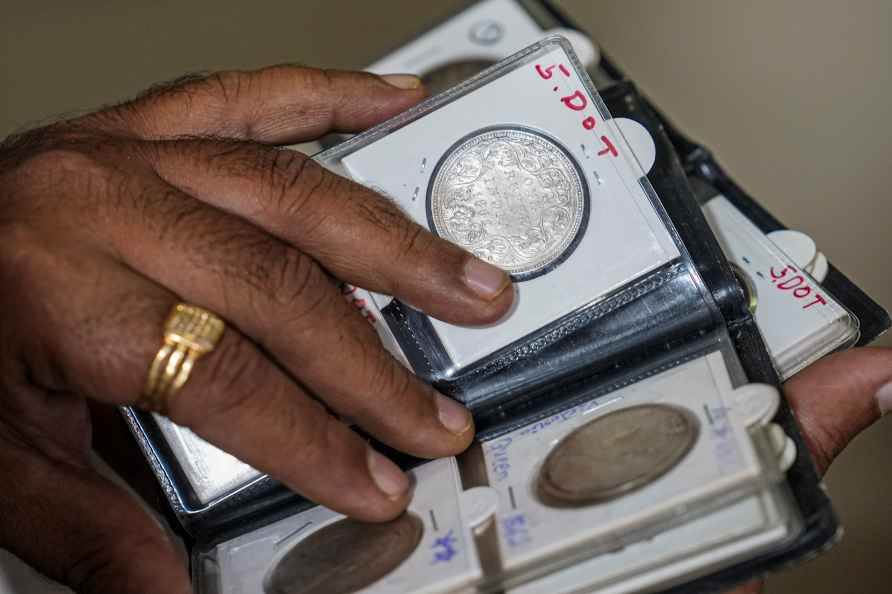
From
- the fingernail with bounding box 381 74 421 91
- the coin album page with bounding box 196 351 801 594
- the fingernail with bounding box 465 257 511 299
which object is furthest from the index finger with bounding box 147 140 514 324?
the fingernail with bounding box 381 74 421 91

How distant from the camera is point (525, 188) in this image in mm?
785

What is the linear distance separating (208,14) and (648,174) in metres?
0.95

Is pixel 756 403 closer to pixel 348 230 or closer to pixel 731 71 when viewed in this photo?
pixel 348 230

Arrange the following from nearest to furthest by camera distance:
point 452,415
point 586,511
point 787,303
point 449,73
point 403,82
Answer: point 586,511
point 452,415
point 787,303
point 403,82
point 449,73

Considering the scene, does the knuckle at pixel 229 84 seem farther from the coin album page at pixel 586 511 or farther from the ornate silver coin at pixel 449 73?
the coin album page at pixel 586 511

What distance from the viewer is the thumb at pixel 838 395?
77 cm

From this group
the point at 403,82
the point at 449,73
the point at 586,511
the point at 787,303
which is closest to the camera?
the point at 586,511

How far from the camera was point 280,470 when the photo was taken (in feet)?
2.17

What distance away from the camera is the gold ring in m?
0.62

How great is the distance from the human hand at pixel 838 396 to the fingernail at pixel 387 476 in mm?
323

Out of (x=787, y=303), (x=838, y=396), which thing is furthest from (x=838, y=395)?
(x=787, y=303)

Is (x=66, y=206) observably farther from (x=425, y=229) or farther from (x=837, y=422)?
(x=837, y=422)

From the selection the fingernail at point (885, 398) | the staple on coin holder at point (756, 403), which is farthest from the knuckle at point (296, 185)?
the fingernail at point (885, 398)

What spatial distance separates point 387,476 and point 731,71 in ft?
2.76
